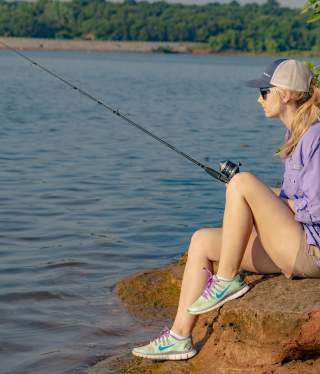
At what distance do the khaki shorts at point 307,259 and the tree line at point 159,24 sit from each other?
11386 cm

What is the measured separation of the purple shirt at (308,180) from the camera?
458 centimetres

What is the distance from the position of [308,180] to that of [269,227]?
0.31 meters

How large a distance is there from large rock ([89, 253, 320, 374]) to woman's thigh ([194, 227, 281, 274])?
0.10m

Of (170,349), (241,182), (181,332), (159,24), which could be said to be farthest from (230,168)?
(159,24)

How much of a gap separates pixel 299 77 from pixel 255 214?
30.9 inches

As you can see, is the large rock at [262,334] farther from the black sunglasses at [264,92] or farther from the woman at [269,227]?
the black sunglasses at [264,92]

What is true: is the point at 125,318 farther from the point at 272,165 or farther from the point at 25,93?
the point at 25,93

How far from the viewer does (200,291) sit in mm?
4746

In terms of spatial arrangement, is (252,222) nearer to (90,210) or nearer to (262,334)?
(262,334)

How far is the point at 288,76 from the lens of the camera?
4.84 metres

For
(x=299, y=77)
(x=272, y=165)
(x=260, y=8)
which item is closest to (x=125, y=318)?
(x=299, y=77)

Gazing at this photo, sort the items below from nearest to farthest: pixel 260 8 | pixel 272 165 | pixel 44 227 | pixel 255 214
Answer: pixel 255 214 < pixel 44 227 < pixel 272 165 < pixel 260 8

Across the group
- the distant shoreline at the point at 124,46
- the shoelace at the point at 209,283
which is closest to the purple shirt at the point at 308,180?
the shoelace at the point at 209,283

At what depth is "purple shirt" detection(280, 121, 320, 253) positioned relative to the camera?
4.58 metres
